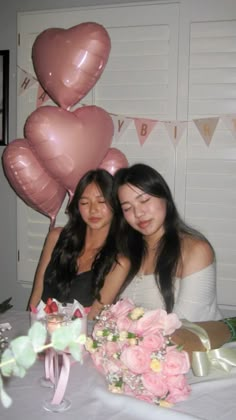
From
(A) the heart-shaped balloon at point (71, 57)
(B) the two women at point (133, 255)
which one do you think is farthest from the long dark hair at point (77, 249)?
(A) the heart-shaped balloon at point (71, 57)

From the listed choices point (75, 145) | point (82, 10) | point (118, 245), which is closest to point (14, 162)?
point (75, 145)

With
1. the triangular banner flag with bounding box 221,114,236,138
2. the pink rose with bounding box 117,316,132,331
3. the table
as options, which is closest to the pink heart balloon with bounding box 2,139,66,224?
the triangular banner flag with bounding box 221,114,236,138

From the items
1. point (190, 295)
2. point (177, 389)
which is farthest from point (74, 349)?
point (190, 295)

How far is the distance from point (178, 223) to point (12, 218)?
59.6 inches

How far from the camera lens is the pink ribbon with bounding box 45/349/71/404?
0.88 meters

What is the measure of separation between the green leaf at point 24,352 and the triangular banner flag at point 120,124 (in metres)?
2.17

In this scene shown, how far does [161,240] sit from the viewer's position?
1.60m

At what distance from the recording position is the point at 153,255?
1608 mm

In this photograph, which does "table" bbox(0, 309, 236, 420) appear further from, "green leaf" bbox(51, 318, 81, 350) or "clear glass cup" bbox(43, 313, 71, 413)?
"green leaf" bbox(51, 318, 81, 350)

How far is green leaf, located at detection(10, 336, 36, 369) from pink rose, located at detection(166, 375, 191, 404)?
55cm

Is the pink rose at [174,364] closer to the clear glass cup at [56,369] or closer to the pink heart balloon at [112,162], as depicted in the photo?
the clear glass cup at [56,369]

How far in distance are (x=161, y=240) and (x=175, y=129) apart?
1.01m

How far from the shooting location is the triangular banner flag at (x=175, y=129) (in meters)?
2.40

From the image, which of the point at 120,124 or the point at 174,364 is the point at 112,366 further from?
the point at 120,124
